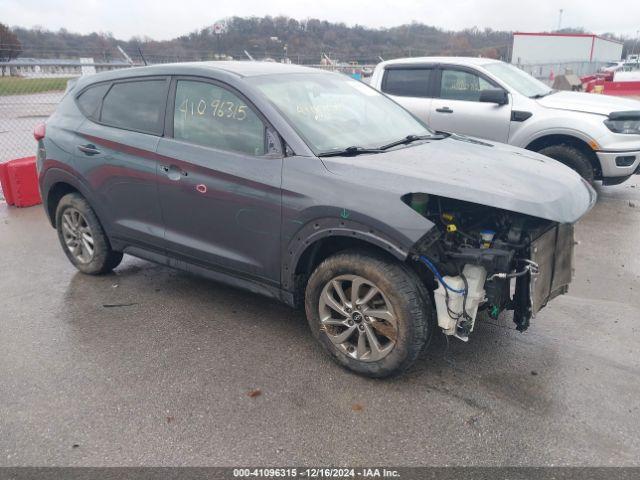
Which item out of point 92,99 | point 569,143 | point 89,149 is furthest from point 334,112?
point 569,143

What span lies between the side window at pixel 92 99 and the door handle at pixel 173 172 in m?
1.09

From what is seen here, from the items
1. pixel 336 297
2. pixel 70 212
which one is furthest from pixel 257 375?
pixel 70 212

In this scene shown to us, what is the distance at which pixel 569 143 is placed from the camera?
6918 millimetres

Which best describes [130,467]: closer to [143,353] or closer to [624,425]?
[143,353]

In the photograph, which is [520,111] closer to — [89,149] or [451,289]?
[451,289]

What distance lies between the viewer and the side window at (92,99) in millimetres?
4488

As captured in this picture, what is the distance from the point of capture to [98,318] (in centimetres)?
413

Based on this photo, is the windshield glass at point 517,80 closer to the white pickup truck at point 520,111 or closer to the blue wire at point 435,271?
the white pickup truck at point 520,111

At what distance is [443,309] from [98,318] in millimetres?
2651

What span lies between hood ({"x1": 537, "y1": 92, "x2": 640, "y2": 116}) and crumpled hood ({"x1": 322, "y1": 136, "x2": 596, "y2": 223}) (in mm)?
3818

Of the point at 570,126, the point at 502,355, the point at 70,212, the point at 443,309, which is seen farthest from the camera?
the point at 570,126

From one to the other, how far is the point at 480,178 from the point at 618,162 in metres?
4.55

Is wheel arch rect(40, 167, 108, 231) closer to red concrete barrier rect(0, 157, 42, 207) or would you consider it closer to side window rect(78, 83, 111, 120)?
side window rect(78, 83, 111, 120)

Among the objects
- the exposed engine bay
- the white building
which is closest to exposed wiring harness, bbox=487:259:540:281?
the exposed engine bay
